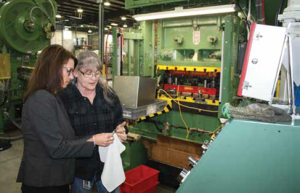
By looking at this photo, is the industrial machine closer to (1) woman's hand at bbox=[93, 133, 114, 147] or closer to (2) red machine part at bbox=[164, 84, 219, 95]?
(2) red machine part at bbox=[164, 84, 219, 95]

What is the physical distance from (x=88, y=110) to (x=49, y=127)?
35 cm

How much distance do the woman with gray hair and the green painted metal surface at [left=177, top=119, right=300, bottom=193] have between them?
0.62m

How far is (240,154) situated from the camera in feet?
4.39

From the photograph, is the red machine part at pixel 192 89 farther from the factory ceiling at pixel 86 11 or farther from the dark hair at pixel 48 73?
the factory ceiling at pixel 86 11

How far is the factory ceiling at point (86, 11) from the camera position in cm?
693

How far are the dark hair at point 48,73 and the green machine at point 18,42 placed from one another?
3286 millimetres

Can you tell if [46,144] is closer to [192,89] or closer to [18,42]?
[192,89]

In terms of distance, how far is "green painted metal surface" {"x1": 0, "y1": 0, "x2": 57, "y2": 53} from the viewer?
4.22 m

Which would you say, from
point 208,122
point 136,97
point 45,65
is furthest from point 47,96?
point 208,122

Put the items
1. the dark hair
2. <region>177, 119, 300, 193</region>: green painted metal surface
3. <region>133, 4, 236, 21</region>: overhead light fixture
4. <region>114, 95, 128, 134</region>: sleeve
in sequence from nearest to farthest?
<region>177, 119, 300, 193</region>: green painted metal surface < the dark hair < <region>114, 95, 128, 134</region>: sleeve < <region>133, 4, 236, 21</region>: overhead light fixture

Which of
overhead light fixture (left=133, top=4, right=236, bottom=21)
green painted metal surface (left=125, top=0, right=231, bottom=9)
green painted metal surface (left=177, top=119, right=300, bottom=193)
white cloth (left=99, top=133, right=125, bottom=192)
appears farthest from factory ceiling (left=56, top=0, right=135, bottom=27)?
green painted metal surface (left=177, top=119, right=300, bottom=193)

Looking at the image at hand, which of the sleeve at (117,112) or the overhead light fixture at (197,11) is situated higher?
the overhead light fixture at (197,11)

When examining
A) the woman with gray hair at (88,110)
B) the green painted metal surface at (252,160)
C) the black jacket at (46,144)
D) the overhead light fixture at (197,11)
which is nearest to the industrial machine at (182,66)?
the overhead light fixture at (197,11)

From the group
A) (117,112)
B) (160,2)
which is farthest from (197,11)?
(117,112)
